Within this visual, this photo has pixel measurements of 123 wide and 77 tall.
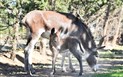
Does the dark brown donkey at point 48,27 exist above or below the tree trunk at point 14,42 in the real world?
above

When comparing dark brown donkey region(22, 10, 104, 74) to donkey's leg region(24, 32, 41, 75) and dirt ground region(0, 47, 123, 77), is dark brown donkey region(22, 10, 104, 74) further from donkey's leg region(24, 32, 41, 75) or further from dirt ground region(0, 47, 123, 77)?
dirt ground region(0, 47, 123, 77)

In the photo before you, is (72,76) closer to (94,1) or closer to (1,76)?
(1,76)

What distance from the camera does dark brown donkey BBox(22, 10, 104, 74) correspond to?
13555 mm

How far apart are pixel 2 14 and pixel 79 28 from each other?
3.74 m

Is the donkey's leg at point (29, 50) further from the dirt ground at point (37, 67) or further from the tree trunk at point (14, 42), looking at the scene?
the tree trunk at point (14, 42)

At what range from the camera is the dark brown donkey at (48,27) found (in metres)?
13.6

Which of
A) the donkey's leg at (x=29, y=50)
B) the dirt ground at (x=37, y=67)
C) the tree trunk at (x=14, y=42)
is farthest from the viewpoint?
the tree trunk at (x=14, y=42)

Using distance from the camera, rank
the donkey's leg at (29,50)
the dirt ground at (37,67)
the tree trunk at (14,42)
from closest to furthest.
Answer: the donkey's leg at (29,50) < the dirt ground at (37,67) < the tree trunk at (14,42)

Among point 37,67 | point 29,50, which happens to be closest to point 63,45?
point 29,50

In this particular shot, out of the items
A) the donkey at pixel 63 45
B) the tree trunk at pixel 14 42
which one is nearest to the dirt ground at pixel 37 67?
the tree trunk at pixel 14 42

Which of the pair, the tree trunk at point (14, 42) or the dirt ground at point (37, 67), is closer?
the dirt ground at point (37, 67)

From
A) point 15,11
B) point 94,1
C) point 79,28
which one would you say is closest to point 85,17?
point 94,1

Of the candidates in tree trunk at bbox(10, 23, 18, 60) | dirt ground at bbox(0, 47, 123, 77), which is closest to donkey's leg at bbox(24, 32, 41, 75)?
dirt ground at bbox(0, 47, 123, 77)

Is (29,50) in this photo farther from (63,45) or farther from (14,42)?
(14,42)
